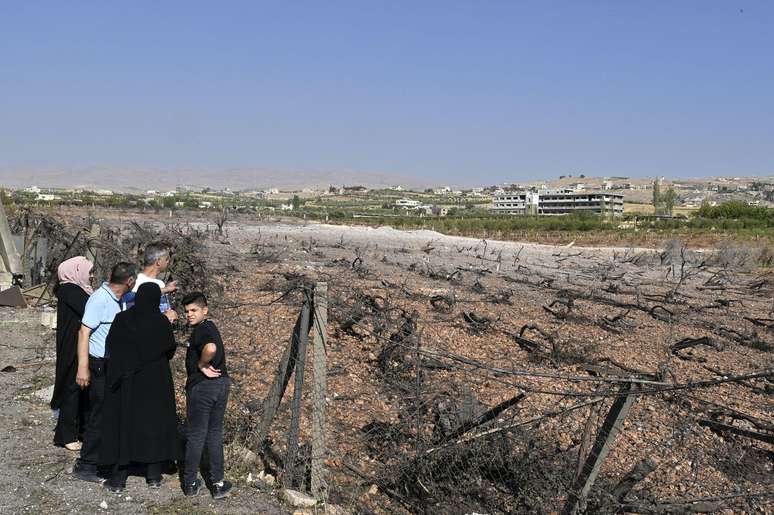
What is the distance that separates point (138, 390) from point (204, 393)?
0.47 metres

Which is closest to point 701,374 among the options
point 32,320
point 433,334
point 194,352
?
point 433,334

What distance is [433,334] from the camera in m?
10.5

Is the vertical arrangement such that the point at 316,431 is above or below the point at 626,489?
above

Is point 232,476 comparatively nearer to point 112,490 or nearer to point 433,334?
point 112,490

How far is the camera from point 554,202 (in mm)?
146000

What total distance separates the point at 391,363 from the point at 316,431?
11.6 ft

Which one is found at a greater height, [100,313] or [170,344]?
[100,313]

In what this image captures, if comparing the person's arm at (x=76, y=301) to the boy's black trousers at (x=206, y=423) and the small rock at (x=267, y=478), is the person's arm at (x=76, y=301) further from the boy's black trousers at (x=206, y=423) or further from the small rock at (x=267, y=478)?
the small rock at (x=267, y=478)

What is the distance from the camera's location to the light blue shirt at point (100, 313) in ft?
18.0

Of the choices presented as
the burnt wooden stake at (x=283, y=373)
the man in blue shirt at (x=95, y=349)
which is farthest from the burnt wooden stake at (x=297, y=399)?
the man in blue shirt at (x=95, y=349)

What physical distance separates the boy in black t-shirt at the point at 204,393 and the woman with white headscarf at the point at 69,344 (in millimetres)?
1361

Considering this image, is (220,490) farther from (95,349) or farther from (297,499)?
(95,349)

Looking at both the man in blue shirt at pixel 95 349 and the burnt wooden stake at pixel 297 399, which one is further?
the man in blue shirt at pixel 95 349

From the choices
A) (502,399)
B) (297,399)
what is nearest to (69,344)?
(297,399)
